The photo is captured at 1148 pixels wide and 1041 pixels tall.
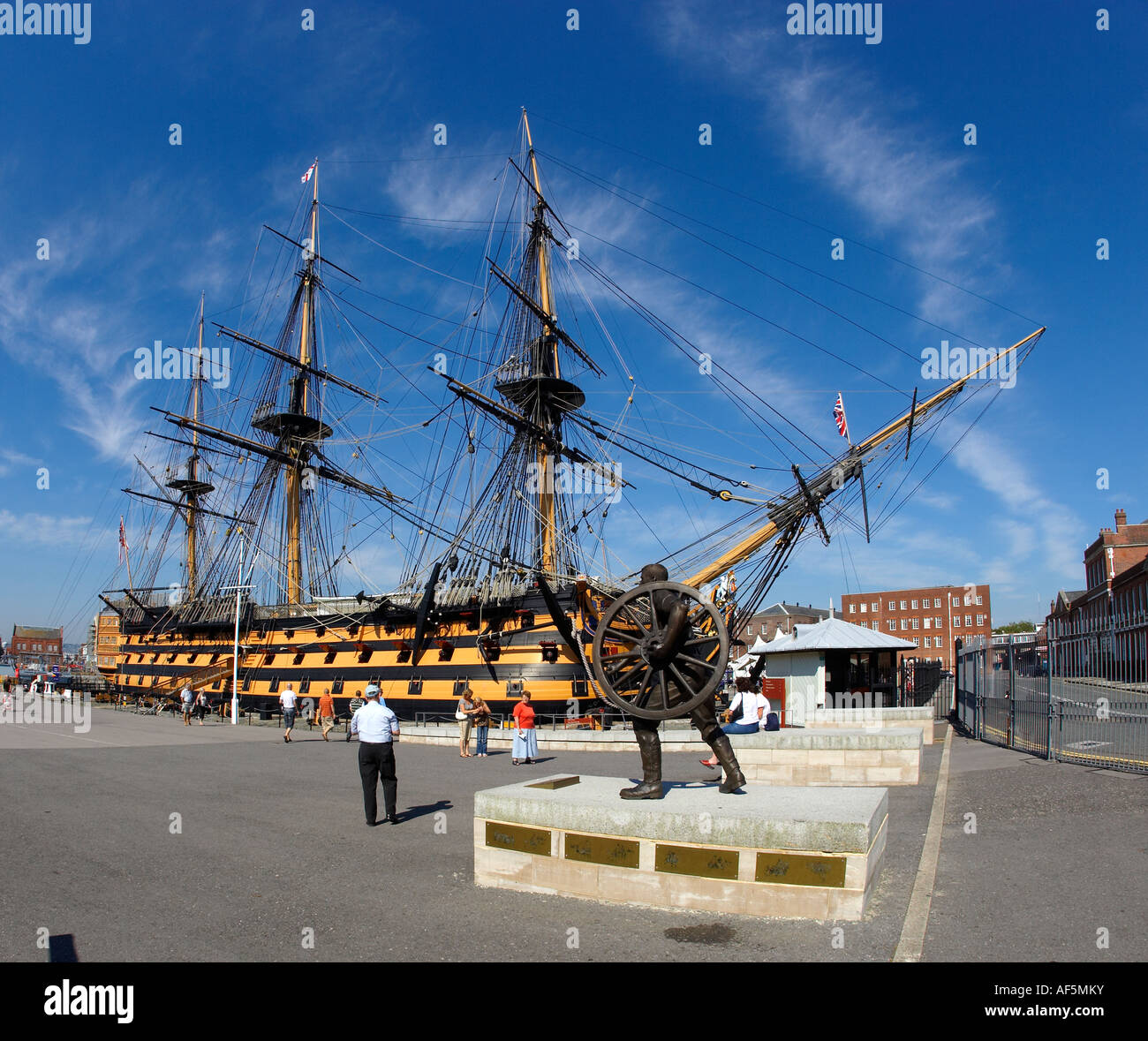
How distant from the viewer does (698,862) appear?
5.70m

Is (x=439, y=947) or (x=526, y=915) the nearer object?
(x=439, y=947)

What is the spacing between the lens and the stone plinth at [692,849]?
5.44m

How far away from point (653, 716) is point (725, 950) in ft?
7.68

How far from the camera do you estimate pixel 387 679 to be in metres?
31.6

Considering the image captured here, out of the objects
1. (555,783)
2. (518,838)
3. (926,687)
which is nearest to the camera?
(518,838)

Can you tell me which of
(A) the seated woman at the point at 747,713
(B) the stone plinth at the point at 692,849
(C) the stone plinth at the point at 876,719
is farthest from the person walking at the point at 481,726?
(B) the stone plinth at the point at 692,849

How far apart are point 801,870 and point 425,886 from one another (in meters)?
3.18

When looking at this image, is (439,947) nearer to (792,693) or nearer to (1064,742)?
(1064,742)

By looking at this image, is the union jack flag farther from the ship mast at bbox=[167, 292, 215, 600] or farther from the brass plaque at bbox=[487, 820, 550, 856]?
the ship mast at bbox=[167, 292, 215, 600]

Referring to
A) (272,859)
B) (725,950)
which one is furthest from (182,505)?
(725,950)

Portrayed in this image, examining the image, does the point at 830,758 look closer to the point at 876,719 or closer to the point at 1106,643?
the point at 1106,643

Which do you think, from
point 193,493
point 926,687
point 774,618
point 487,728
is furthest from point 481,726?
point 774,618

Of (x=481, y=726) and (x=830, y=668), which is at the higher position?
(x=830, y=668)

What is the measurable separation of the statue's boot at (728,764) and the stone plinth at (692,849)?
216 mm
